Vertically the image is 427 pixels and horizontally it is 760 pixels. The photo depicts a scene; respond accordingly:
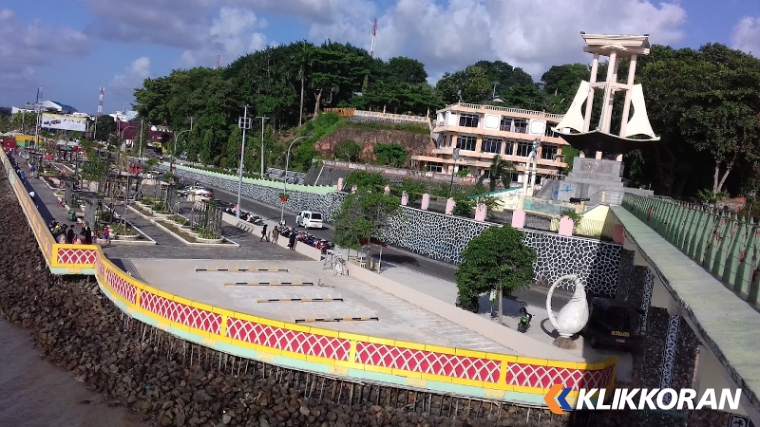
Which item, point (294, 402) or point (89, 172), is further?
point (89, 172)

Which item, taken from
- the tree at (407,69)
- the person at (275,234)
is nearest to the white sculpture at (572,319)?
the person at (275,234)

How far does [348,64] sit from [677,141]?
160 ft

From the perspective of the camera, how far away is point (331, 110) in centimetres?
7875

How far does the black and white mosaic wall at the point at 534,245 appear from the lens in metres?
27.6

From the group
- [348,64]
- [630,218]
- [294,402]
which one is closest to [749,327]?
[294,402]

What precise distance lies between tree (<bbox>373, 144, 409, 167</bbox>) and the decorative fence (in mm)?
55467

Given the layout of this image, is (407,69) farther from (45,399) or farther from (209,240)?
(45,399)

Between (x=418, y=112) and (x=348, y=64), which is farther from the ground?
(x=348, y=64)

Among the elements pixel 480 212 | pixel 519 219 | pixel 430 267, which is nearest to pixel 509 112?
pixel 480 212

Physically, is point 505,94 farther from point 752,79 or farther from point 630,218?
point 630,218

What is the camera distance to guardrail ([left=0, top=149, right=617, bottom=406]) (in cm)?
1362

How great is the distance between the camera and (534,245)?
97.5 feet

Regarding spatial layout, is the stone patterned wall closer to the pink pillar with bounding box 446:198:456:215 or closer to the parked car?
the pink pillar with bounding box 446:198:456:215

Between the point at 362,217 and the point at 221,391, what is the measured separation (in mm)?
14343
